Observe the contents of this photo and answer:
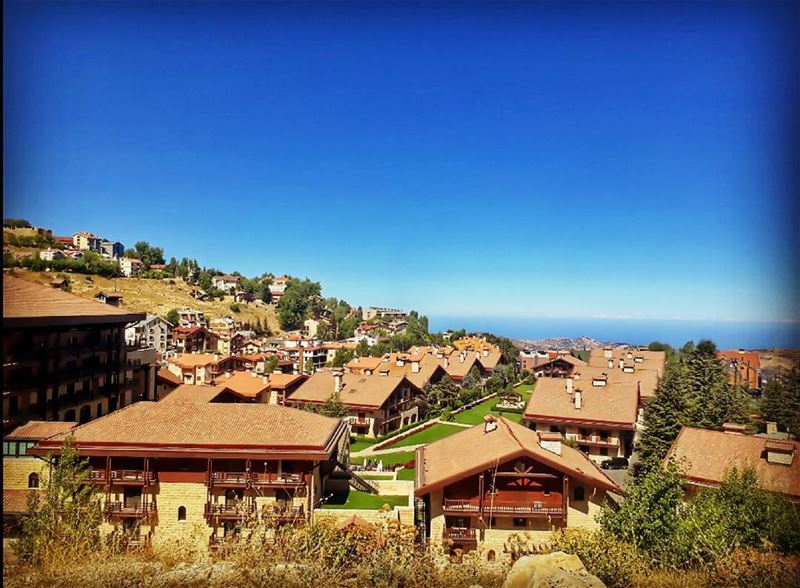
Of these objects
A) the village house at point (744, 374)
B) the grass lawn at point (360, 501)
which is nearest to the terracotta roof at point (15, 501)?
the grass lawn at point (360, 501)

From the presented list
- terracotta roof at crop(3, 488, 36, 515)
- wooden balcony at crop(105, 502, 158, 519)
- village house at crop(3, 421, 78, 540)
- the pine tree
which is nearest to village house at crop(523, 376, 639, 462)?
the pine tree

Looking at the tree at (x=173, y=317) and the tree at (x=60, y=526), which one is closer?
the tree at (x=60, y=526)

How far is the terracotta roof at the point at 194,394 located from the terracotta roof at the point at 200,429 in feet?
21.9

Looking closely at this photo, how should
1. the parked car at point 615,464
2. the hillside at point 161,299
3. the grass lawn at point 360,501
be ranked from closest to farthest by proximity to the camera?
the grass lawn at point 360,501 → the parked car at point 615,464 → the hillside at point 161,299

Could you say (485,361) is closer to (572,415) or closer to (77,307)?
(572,415)

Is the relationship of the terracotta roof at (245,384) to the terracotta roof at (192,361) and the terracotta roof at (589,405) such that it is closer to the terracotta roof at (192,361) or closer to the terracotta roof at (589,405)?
the terracotta roof at (192,361)

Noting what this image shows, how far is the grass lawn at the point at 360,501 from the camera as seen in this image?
29.4ft

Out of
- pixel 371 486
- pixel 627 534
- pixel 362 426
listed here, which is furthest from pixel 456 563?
pixel 362 426

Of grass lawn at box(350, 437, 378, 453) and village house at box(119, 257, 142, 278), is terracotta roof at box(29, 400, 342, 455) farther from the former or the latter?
village house at box(119, 257, 142, 278)

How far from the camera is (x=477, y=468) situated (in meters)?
6.80

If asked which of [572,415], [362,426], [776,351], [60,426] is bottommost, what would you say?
[362,426]

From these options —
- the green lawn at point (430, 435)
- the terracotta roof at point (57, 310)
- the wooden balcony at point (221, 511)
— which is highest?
the terracotta roof at point (57, 310)

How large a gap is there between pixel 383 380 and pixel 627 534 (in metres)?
14.9

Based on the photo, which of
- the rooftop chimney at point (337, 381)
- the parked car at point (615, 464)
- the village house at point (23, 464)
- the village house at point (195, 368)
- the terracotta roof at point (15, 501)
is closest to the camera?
the terracotta roof at point (15, 501)
